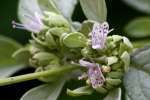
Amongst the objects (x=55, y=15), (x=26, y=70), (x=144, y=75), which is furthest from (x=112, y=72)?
(x=26, y=70)

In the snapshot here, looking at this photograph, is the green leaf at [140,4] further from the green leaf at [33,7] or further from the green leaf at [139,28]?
the green leaf at [33,7]

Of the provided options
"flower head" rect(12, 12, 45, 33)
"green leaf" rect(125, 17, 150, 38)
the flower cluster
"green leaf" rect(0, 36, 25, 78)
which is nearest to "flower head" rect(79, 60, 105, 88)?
the flower cluster

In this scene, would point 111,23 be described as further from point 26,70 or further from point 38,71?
point 38,71

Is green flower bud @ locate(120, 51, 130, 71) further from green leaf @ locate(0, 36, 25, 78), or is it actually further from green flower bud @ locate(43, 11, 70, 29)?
green leaf @ locate(0, 36, 25, 78)

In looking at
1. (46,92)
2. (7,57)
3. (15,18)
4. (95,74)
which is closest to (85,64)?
(95,74)

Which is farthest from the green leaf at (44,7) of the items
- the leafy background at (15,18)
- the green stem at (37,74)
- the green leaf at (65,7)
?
the leafy background at (15,18)
